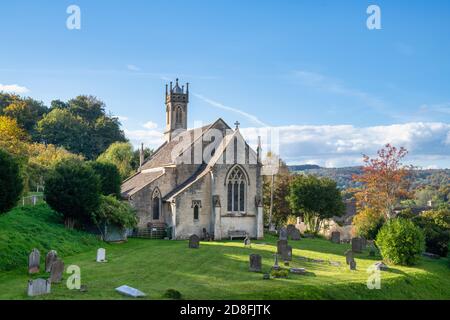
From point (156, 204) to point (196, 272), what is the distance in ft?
73.5

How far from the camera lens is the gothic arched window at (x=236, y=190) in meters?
47.2

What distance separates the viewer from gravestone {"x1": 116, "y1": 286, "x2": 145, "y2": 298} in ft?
67.1

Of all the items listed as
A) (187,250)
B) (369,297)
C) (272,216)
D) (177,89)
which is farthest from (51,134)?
(369,297)

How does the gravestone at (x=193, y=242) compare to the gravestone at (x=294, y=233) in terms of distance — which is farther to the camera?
the gravestone at (x=294, y=233)

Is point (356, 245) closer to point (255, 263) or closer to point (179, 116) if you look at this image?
point (255, 263)

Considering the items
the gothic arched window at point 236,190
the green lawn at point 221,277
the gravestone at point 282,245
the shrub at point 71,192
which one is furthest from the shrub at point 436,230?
the shrub at point 71,192

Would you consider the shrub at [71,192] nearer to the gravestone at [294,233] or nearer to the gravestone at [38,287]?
the gravestone at [38,287]

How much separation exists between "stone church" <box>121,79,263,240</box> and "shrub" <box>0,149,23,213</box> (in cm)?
1676

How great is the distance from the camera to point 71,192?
130 ft

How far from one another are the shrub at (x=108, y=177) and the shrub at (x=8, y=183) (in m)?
16.9

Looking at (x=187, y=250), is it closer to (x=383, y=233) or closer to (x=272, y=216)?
(x=383, y=233)

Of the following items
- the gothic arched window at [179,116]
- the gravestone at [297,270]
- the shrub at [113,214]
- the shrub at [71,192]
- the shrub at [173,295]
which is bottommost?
the gravestone at [297,270]

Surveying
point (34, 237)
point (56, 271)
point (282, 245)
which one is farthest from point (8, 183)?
point (282, 245)
